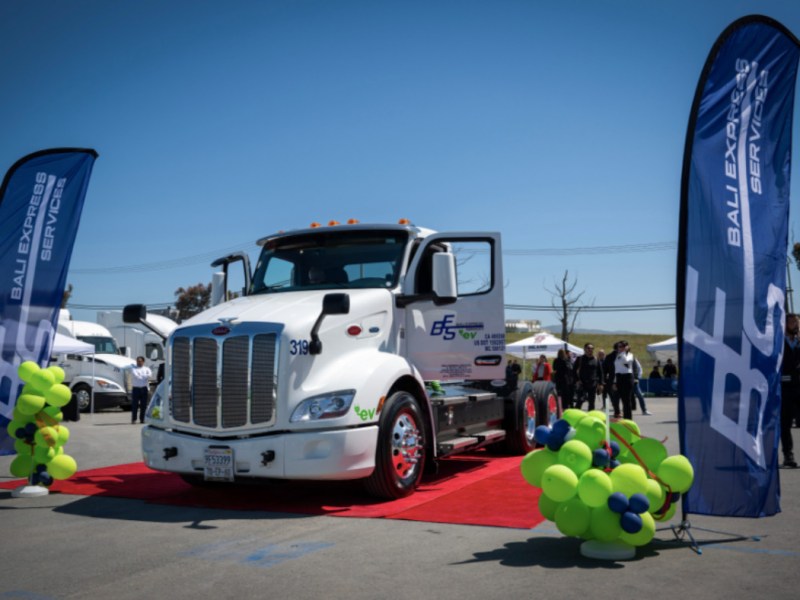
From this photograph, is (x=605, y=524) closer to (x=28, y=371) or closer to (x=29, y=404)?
(x=29, y=404)

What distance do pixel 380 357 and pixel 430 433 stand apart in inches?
41.4

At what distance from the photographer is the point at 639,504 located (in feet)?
15.5

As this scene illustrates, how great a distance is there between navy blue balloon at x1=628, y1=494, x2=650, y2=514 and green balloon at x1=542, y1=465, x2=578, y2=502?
0.36 m

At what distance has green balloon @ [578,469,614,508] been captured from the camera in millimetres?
4770

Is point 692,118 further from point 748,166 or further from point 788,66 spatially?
point 788,66

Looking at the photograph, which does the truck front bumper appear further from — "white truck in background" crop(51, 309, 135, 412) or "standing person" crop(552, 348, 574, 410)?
"white truck in background" crop(51, 309, 135, 412)

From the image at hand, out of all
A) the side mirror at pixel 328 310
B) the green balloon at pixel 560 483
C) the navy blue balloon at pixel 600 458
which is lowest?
the green balloon at pixel 560 483

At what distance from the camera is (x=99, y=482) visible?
28.7 feet

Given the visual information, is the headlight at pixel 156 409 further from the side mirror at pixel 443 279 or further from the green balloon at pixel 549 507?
the green balloon at pixel 549 507

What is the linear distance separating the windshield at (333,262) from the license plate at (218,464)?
216cm

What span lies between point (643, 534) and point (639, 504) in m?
0.21

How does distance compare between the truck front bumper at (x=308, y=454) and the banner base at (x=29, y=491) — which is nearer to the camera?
the truck front bumper at (x=308, y=454)

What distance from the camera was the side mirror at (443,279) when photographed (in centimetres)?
764

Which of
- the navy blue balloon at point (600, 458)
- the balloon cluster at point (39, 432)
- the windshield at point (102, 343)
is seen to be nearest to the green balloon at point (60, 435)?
the balloon cluster at point (39, 432)
